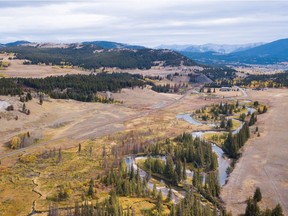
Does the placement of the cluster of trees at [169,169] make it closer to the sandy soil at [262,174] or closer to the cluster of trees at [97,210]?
the sandy soil at [262,174]

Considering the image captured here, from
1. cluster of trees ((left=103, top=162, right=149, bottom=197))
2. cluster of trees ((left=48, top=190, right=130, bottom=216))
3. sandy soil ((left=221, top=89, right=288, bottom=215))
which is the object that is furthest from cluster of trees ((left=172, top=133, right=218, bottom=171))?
cluster of trees ((left=48, top=190, right=130, bottom=216))

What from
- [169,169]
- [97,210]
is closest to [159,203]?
[97,210]

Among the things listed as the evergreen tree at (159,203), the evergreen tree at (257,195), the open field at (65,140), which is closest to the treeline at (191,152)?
the open field at (65,140)

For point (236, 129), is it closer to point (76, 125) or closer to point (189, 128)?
point (189, 128)

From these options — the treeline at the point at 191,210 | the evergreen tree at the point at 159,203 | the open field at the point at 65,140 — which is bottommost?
the open field at the point at 65,140

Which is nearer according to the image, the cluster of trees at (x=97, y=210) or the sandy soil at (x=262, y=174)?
the cluster of trees at (x=97, y=210)

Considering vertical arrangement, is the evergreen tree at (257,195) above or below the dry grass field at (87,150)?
above

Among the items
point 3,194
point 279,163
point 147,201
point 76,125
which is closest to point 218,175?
point 279,163

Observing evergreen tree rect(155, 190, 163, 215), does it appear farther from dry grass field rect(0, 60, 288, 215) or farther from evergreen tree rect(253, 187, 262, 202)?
evergreen tree rect(253, 187, 262, 202)
